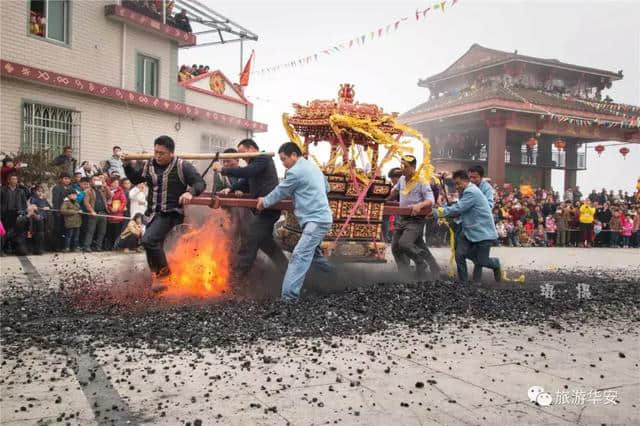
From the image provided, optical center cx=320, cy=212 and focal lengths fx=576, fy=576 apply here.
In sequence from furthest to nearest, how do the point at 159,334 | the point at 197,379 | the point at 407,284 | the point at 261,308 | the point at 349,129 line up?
the point at 349,129 < the point at 407,284 < the point at 261,308 < the point at 159,334 < the point at 197,379

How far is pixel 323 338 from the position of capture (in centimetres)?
500

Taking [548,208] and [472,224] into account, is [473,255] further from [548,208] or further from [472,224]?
[548,208]

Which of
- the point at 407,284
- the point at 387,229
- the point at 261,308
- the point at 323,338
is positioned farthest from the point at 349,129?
the point at 387,229

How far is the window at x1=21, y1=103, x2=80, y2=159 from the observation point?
13.8 metres

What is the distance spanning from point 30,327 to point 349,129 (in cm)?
512

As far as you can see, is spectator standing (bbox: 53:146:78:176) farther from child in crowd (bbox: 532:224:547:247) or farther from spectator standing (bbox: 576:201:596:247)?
spectator standing (bbox: 576:201:596:247)

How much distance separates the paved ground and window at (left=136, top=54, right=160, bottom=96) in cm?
1220

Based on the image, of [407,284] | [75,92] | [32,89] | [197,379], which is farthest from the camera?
[75,92]

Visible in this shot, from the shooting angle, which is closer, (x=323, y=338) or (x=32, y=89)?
(x=323, y=338)

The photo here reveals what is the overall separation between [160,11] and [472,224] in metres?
13.5

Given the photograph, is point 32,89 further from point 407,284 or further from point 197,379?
point 197,379

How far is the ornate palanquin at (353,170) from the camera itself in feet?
26.8

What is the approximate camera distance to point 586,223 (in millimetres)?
20047

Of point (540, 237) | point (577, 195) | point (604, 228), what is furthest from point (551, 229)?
point (577, 195)
